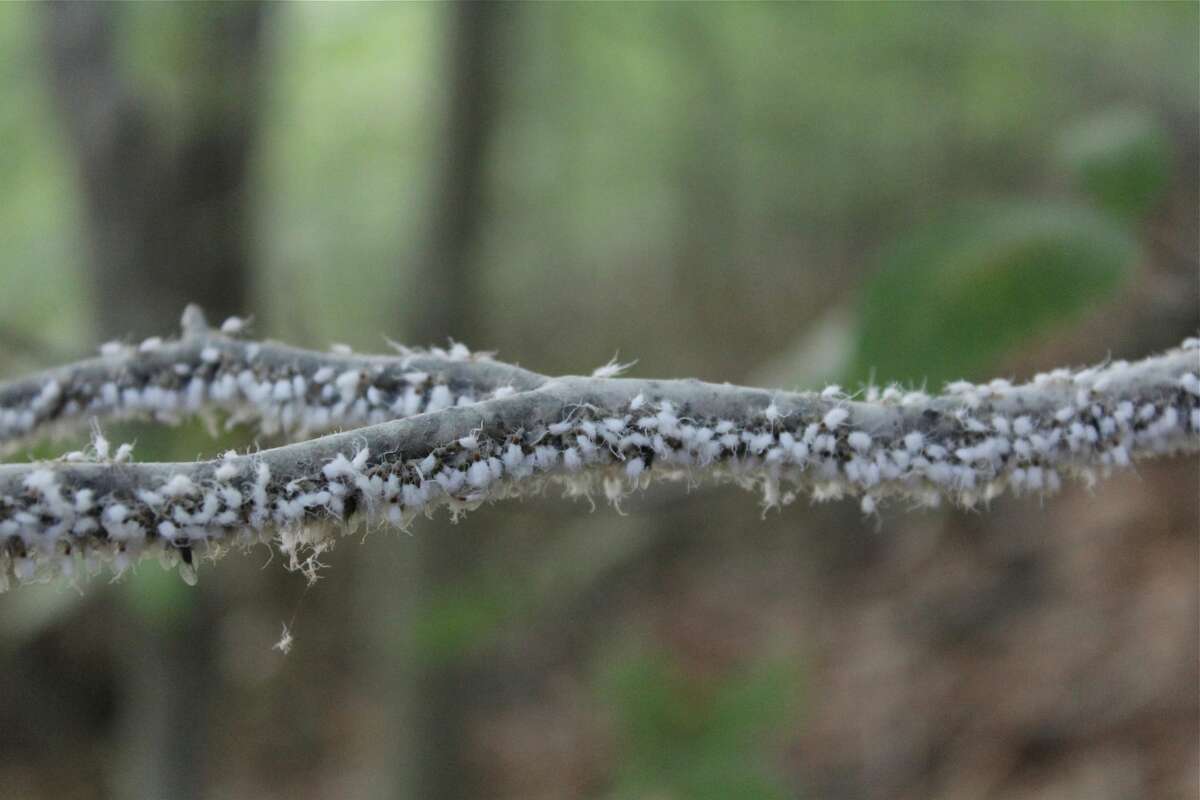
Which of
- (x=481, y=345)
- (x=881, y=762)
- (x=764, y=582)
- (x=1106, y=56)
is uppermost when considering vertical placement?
(x=1106, y=56)

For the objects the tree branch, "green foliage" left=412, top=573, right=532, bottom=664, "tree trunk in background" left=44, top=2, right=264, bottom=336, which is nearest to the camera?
the tree branch

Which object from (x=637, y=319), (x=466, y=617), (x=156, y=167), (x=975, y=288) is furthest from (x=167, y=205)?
(x=637, y=319)

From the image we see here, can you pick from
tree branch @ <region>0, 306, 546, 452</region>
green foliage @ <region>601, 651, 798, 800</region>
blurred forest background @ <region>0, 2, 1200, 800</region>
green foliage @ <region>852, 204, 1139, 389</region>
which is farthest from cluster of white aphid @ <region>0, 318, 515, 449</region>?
green foliage @ <region>601, 651, 798, 800</region>

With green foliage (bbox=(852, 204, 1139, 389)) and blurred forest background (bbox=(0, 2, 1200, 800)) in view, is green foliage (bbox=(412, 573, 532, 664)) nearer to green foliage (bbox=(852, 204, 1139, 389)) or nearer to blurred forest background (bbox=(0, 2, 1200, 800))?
blurred forest background (bbox=(0, 2, 1200, 800))

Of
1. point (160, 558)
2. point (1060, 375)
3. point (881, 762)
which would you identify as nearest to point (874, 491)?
point (1060, 375)

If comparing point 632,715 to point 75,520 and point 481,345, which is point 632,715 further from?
point 75,520
